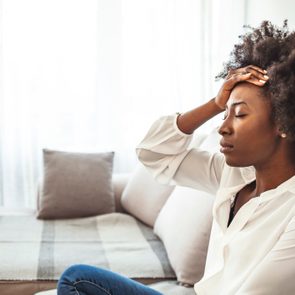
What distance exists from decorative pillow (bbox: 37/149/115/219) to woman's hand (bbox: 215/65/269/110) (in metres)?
1.41

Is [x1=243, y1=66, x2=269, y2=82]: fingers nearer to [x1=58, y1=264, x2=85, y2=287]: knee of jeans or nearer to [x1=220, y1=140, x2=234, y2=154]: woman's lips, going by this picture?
[x1=220, y1=140, x2=234, y2=154]: woman's lips

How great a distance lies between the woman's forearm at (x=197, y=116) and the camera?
1605 mm

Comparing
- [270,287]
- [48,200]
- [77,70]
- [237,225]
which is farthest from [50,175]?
[270,287]

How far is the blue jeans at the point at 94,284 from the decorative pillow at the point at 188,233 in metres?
0.45

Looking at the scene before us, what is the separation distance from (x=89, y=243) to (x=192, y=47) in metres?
1.46

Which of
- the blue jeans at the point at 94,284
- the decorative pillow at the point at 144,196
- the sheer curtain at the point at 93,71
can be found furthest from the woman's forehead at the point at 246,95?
the sheer curtain at the point at 93,71

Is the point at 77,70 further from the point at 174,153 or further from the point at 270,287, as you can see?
the point at 270,287

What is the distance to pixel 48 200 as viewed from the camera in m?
2.79

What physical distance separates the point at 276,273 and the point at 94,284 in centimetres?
58

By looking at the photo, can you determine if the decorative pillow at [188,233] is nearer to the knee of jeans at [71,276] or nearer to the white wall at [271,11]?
the knee of jeans at [71,276]

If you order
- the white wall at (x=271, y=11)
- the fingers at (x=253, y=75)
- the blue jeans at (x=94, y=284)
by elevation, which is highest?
the white wall at (x=271, y=11)

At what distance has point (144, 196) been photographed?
275cm

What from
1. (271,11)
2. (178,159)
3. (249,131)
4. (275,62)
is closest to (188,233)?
(178,159)

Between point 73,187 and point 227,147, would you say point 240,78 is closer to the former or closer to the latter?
point 227,147
